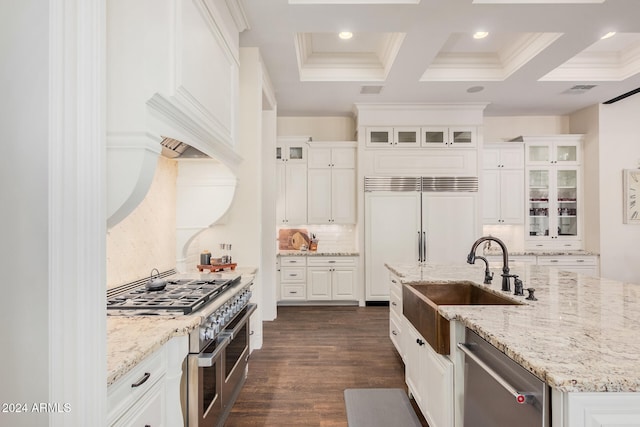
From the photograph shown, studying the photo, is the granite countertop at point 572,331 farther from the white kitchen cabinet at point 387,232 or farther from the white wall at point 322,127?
the white wall at point 322,127

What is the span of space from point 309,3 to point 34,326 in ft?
9.05

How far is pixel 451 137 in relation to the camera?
16.3 ft

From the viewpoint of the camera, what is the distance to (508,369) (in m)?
1.21

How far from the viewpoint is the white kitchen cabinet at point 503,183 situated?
16.9 ft

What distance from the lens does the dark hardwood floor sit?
2.28 meters

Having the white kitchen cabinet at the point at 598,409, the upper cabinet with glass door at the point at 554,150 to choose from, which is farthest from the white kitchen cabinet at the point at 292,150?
the white kitchen cabinet at the point at 598,409

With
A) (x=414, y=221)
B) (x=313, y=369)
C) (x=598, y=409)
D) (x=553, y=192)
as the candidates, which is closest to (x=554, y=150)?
(x=553, y=192)

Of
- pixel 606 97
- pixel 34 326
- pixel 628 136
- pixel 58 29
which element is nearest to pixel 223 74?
pixel 58 29

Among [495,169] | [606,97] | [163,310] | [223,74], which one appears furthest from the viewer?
[495,169]

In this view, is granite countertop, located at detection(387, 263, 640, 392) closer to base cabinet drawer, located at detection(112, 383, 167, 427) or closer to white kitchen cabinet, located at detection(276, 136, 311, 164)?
base cabinet drawer, located at detection(112, 383, 167, 427)

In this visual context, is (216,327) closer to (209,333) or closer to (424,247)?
(209,333)

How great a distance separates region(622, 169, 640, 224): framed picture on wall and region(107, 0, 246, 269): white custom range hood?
19.1 feet

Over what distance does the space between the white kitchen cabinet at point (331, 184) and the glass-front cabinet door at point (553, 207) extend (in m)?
2.89

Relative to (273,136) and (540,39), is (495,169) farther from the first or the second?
(273,136)
